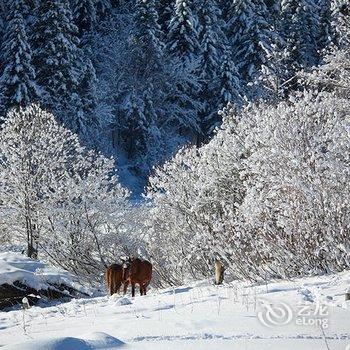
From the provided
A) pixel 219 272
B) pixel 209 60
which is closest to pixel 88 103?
pixel 209 60

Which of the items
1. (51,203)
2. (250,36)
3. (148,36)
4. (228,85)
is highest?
(250,36)

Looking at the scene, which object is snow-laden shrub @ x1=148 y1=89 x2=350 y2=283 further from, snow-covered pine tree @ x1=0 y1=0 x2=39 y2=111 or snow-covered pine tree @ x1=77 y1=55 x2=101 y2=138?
snow-covered pine tree @ x1=0 y1=0 x2=39 y2=111

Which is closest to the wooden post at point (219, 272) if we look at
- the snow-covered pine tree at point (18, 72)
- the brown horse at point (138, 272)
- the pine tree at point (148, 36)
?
the brown horse at point (138, 272)

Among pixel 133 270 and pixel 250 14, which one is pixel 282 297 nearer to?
pixel 133 270

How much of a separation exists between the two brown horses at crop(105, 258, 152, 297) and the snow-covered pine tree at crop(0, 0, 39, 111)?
85.3 ft

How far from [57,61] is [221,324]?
34644 mm

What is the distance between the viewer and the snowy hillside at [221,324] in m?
4.19

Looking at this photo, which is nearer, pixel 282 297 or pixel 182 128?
pixel 282 297

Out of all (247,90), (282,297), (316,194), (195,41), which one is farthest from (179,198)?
(195,41)

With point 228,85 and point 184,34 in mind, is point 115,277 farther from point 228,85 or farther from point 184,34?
point 184,34

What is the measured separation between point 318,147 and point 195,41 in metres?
37.3

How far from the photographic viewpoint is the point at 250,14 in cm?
4475

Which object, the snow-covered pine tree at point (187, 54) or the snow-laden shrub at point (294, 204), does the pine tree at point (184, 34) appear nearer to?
the snow-covered pine tree at point (187, 54)

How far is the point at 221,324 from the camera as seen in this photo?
15.9 feet
